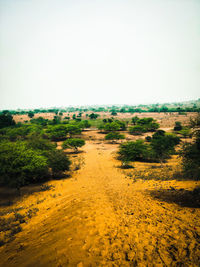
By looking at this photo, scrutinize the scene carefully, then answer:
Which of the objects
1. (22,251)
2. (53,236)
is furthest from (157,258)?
(22,251)

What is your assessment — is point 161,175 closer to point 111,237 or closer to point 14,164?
point 111,237

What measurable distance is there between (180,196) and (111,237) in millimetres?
6475

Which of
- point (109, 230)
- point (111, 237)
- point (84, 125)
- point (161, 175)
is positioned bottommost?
point (161, 175)

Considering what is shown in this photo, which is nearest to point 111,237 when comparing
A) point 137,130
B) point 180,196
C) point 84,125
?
point 180,196

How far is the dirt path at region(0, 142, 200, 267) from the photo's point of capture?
5199 millimetres

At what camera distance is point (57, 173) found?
20609 millimetres

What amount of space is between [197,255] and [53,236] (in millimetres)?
6640

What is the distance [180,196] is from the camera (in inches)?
382

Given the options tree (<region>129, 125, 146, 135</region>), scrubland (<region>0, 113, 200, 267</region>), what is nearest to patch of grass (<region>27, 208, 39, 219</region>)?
scrubland (<region>0, 113, 200, 267</region>)

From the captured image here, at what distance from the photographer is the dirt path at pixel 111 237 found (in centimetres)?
520

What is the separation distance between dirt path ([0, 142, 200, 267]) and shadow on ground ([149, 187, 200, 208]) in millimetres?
673

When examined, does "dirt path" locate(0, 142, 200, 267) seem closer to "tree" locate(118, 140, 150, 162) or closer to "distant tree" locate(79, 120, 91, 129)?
"tree" locate(118, 140, 150, 162)

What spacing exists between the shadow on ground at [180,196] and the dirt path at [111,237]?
0.67 metres

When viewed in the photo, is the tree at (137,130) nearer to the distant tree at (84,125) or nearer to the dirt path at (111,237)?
the distant tree at (84,125)
